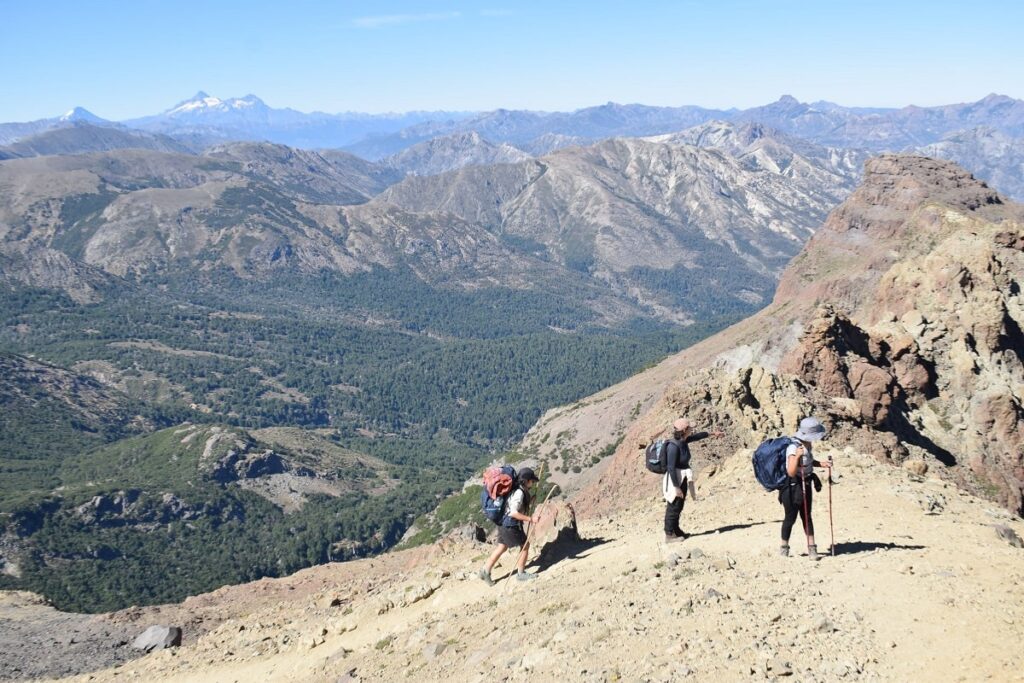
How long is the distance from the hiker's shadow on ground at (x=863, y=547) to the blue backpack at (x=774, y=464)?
2273mm

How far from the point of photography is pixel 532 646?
17312 mm

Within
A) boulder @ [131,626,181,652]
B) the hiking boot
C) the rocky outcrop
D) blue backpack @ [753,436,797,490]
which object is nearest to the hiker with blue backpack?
blue backpack @ [753,436,797,490]

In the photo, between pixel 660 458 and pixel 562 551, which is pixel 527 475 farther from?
pixel 562 551

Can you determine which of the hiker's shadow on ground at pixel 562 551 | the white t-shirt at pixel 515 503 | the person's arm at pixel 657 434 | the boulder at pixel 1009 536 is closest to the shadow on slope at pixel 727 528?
the hiker's shadow on ground at pixel 562 551

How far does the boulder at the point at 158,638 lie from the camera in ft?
108

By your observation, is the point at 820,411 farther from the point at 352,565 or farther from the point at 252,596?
the point at 252,596

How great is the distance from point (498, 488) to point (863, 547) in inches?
376

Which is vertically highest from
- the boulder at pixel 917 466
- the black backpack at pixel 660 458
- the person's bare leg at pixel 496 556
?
the black backpack at pixel 660 458

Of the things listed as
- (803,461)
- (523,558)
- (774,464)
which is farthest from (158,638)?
(803,461)

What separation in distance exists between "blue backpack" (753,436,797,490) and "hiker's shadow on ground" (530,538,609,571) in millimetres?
6581

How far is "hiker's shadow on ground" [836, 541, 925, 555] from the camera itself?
66.2 feet

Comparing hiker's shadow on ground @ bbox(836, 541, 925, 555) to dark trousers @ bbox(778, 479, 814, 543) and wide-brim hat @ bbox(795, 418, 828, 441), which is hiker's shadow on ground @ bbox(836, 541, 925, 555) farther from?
wide-brim hat @ bbox(795, 418, 828, 441)

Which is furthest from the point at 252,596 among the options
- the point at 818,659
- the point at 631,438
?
the point at 818,659

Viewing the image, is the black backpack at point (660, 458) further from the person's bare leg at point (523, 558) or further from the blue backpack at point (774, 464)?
the person's bare leg at point (523, 558)
